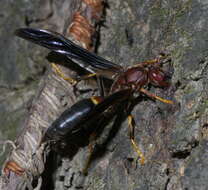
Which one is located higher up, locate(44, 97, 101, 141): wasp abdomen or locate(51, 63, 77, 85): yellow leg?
locate(51, 63, 77, 85): yellow leg

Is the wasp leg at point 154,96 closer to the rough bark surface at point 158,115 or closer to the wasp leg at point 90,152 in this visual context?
the rough bark surface at point 158,115

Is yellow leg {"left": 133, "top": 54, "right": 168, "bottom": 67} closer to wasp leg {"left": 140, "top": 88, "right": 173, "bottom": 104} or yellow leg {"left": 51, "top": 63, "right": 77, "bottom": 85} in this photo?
wasp leg {"left": 140, "top": 88, "right": 173, "bottom": 104}

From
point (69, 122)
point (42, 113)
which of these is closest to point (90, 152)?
point (69, 122)

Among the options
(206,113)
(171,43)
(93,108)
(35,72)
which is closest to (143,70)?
(171,43)

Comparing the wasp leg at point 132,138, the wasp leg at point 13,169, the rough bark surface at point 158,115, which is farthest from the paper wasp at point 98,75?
the wasp leg at point 13,169

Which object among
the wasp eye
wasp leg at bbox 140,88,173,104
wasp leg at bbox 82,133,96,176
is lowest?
wasp leg at bbox 82,133,96,176

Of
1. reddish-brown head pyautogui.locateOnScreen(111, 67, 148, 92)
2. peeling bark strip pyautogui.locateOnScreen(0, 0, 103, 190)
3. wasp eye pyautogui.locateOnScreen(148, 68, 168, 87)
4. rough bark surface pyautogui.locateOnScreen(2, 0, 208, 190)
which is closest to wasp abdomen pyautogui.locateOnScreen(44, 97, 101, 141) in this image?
peeling bark strip pyautogui.locateOnScreen(0, 0, 103, 190)
